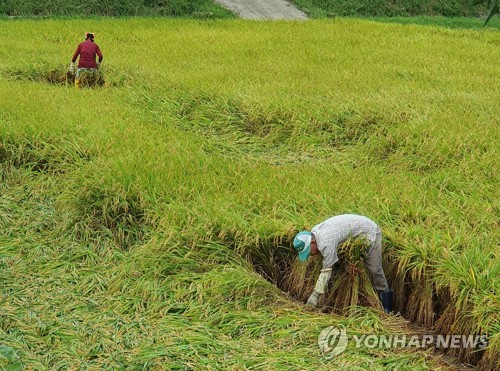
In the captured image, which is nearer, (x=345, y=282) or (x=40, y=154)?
(x=345, y=282)

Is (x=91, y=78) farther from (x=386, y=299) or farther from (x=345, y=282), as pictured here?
(x=386, y=299)

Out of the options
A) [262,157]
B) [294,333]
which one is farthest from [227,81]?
[294,333]

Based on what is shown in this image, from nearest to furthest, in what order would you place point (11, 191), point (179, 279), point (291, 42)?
point (179, 279) < point (11, 191) < point (291, 42)

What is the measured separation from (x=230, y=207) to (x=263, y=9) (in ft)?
46.6

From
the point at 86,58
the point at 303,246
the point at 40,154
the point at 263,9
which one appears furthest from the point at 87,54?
the point at 263,9

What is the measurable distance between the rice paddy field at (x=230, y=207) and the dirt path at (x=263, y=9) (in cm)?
852

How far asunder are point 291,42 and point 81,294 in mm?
8121

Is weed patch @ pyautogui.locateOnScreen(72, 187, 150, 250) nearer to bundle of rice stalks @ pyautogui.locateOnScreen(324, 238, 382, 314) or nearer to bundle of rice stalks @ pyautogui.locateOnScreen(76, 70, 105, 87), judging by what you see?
bundle of rice stalks @ pyautogui.locateOnScreen(324, 238, 382, 314)

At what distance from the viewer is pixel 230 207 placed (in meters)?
5.75

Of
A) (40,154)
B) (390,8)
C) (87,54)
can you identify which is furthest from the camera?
(390,8)

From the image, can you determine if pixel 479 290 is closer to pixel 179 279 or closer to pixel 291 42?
pixel 179 279

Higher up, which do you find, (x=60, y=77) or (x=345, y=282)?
(x=60, y=77)

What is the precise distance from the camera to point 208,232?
5434mm

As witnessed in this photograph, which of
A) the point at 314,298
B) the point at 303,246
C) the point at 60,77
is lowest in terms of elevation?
the point at 314,298
